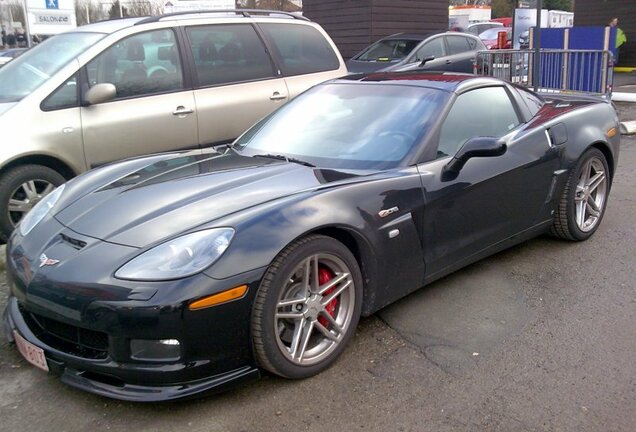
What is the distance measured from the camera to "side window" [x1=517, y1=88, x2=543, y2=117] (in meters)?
4.62

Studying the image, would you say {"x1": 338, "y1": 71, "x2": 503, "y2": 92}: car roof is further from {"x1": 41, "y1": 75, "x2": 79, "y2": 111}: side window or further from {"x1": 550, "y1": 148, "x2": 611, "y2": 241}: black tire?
{"x1": 41, "y1": 75, "x2": 79, "y2": 111}: side window

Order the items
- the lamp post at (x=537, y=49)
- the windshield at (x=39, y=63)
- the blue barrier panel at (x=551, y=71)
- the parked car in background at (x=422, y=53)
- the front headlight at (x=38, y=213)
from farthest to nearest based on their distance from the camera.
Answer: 1. the parked car in background at (x=422, y=53)
2. the blue barrier panel at (x=551, y=71)
3. the lamp post at (x=537, y=49)
4. the windshield at (x=39, y=63)
5. the front headlight at (x=38, y=213)

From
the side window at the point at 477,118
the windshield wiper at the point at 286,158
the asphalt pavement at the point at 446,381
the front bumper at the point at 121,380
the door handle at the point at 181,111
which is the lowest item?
the asphalt pavement at the point at 446,381

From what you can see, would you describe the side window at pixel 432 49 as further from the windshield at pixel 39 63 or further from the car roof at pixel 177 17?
the windshield at pixel 39 63

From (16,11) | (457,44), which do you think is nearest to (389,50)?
(457,44)

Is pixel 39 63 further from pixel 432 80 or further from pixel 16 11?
pixel 16 11

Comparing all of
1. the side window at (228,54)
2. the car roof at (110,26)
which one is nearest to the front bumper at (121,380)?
the car roof at (110,26)

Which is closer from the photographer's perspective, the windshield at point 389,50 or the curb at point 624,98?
the windshield at point 389,50

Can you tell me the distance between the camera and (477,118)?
13.6ft

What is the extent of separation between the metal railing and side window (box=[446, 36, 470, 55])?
0.46 meters

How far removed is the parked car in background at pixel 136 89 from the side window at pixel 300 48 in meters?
0.01

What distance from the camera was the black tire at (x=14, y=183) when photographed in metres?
4.74

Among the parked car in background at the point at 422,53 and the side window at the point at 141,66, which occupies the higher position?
the side window at the point at 141,66

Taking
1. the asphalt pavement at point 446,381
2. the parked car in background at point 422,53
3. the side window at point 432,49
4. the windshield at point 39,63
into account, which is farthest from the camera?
the side window at point 432,49
